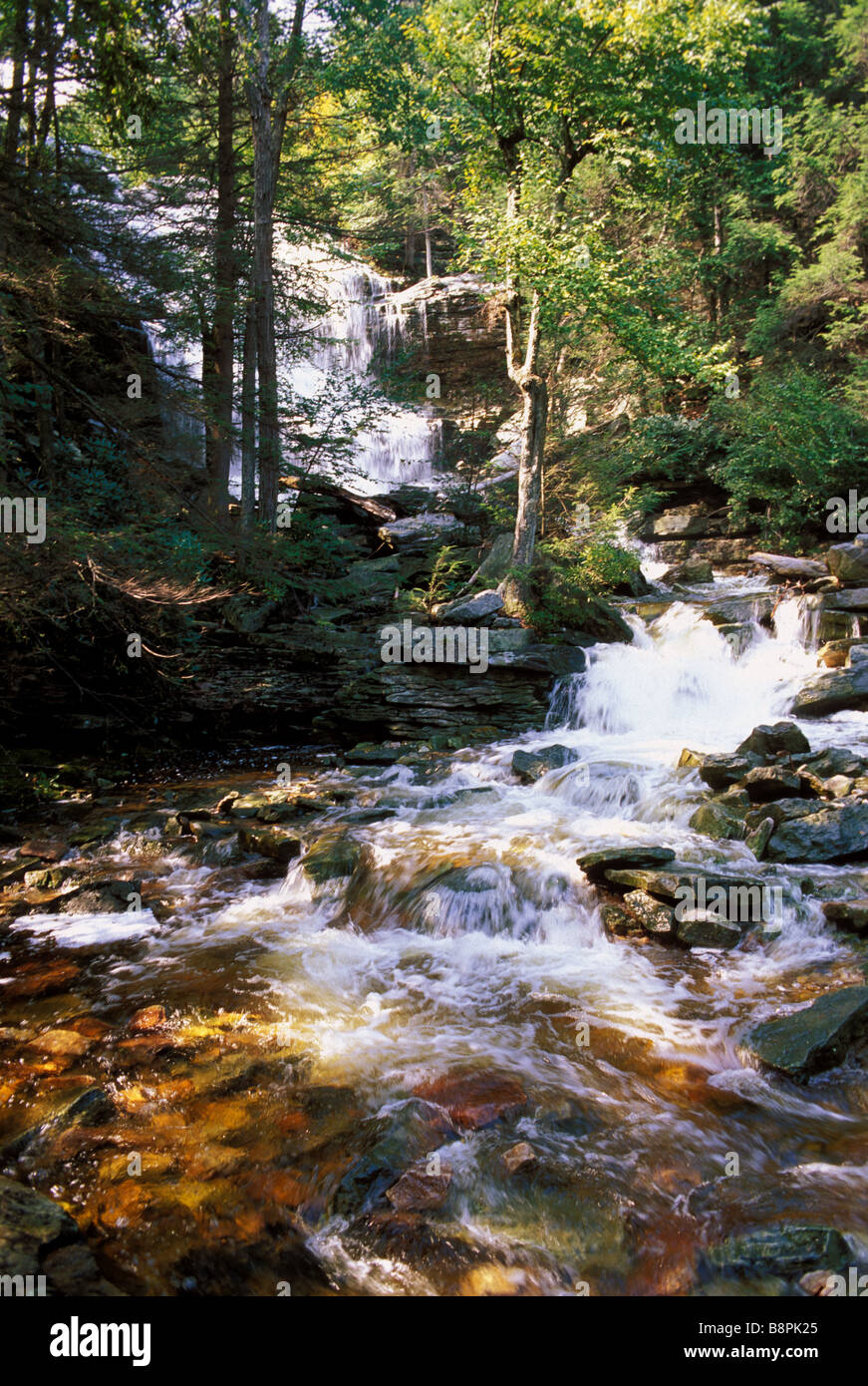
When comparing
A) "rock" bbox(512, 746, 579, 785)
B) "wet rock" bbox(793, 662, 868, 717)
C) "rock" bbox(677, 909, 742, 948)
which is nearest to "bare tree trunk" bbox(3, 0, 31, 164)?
"rock" bbox(677, 909, 742, 948)

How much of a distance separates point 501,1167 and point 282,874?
3.73 m

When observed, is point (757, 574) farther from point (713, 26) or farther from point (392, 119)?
point (392, 119)

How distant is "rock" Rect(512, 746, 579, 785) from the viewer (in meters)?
8.98

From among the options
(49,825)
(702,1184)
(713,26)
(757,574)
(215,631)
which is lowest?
(702,1184)

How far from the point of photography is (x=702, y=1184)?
3.20m

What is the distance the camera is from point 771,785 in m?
7.40

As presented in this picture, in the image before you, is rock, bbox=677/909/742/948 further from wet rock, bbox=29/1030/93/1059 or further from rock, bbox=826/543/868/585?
rock, bbox=826/543/868/585

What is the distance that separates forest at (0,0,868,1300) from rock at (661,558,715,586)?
142mm

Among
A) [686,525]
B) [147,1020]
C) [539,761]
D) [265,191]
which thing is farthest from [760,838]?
[686,525]

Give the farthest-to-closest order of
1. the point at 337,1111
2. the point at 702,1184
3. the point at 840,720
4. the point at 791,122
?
1. the point at 791,122
2. the point at 840,720
3. the point at 337,1111
4. the point at 702,1184

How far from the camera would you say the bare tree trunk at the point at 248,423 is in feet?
31.2

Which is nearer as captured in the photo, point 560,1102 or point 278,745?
point 560,1102

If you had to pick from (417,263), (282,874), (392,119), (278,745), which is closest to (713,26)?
(392,119)

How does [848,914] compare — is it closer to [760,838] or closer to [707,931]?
[707,931]
